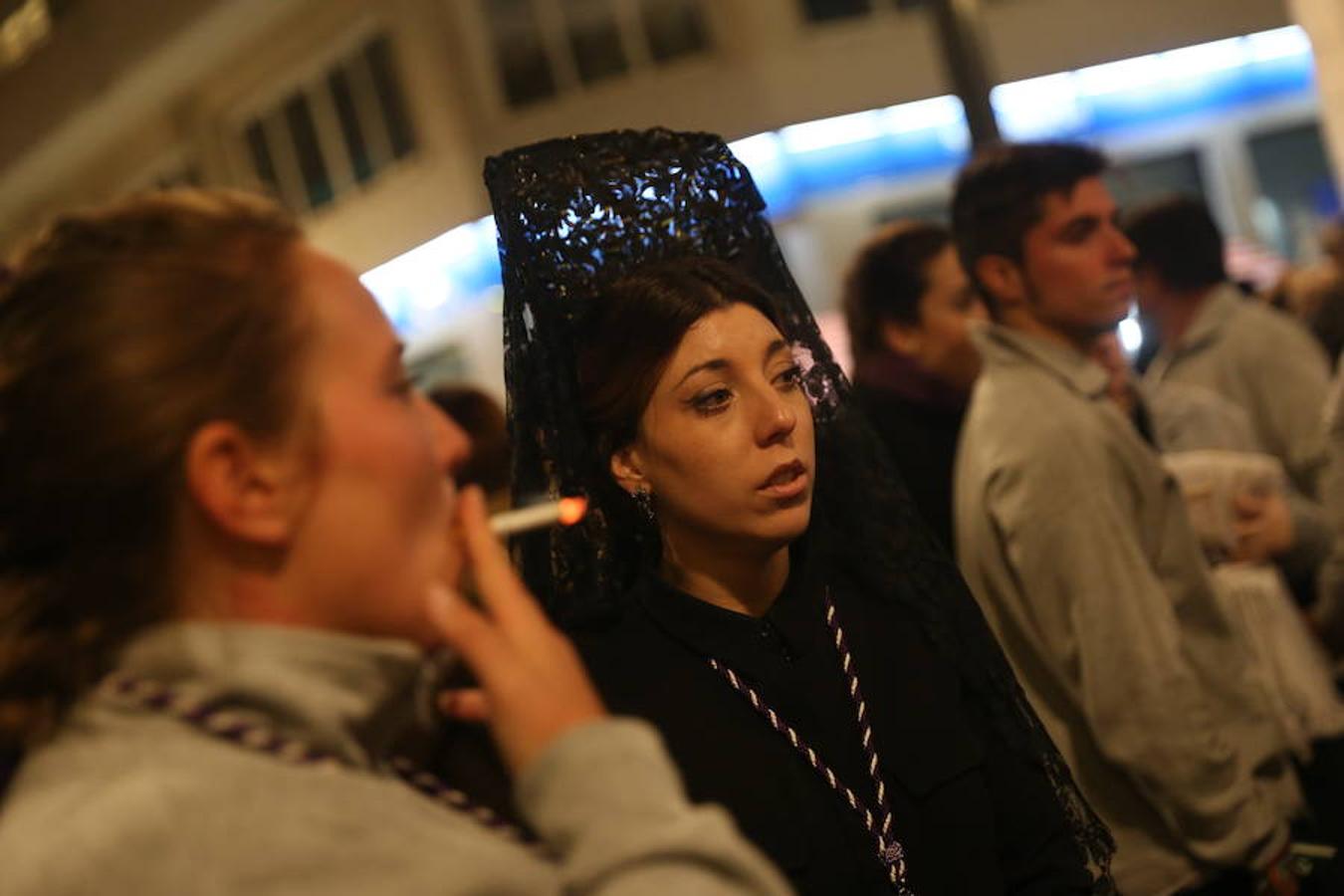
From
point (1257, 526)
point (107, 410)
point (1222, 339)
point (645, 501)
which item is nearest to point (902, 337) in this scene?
point (1257, 526)

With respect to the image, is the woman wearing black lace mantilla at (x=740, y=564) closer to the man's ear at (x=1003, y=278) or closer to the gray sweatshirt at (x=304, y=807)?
the gray sweatshirt at (x=304, y=807)

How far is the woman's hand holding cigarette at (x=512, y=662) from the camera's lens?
1038 millimetres

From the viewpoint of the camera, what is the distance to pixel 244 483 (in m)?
1.04

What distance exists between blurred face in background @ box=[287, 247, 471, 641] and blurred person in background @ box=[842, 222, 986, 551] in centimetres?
207

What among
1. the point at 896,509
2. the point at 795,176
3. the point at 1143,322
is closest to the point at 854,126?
the point at 795,176

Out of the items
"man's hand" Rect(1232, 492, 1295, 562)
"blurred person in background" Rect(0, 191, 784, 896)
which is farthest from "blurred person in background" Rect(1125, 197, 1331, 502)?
"blurred person in background" Rect(0, 191, 784, 896)

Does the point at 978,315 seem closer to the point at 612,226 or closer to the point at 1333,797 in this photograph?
the point at 1333,797

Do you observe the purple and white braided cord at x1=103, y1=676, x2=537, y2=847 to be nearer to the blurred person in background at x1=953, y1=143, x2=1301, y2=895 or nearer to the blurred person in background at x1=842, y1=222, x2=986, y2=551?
the blurred person in background at x1=953, y1=143, x2=1301, y2=895

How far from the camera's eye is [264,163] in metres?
10.4

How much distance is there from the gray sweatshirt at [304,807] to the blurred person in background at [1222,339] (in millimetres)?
3410

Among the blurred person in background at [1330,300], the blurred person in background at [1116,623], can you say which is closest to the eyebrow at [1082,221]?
the blurred person in background at [1116,623]

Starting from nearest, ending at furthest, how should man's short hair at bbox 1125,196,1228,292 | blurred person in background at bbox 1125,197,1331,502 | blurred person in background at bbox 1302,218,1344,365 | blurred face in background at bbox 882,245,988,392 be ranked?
blurred face in background at bbox 882,245,988,392
blurred person in background at bbox 1125,197,1331,502
man's short hair at bbox 1125,196,1228,292
blurred person in background at bbox 1302,218,1344,365

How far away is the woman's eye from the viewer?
1.66m

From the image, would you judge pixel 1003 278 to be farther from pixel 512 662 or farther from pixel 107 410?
pixel 107 410
